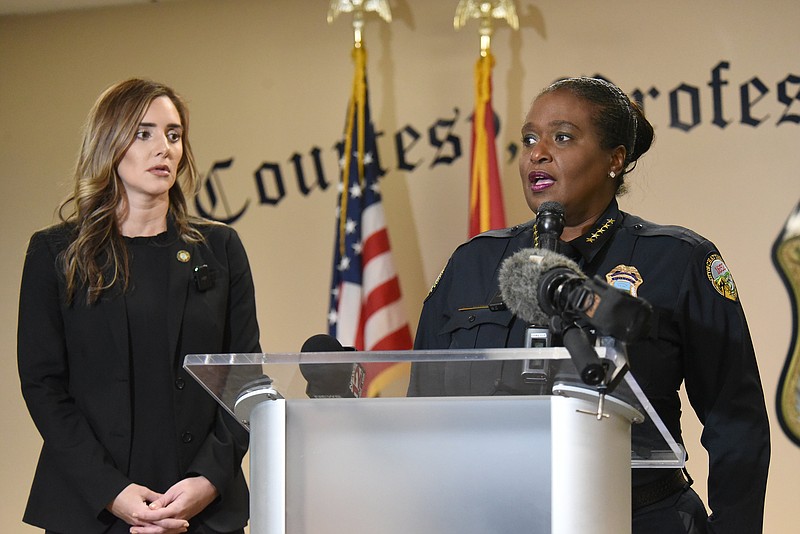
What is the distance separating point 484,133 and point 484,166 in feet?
0.48

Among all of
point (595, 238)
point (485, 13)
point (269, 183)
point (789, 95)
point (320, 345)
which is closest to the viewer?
point (320, 345)

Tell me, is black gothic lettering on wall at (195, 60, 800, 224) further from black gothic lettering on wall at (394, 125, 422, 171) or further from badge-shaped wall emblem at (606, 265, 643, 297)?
badge-shaped wall emblem at (606, 265, 643, 297)

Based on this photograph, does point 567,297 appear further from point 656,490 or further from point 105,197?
point 105,197

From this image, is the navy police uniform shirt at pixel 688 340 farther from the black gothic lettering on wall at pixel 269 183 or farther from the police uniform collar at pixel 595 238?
the black gothic lettering on wall at pixel 269 183

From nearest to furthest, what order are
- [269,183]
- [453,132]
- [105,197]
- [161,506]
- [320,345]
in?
[320,345] → [161,506] → [105,197] → [453,132] → [269,183]

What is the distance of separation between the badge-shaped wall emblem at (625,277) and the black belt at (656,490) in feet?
1.11

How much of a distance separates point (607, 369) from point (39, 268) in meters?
1.74

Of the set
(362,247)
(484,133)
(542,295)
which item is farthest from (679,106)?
(542,295)

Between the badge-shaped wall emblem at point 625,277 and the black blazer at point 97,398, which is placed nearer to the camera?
the badge-shaped wall emblem at point 625,277

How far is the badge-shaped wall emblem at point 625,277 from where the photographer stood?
1.92 metres

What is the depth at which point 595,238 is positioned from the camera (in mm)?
1981

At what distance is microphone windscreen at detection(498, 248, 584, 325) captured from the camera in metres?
1.22

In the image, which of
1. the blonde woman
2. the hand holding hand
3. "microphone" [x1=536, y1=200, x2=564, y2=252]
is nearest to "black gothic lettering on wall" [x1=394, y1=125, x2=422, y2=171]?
the blonde woman

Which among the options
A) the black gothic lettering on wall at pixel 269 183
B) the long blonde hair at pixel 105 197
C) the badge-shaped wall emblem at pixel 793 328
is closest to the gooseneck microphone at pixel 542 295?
the long blonde hair at pixel 105 197
